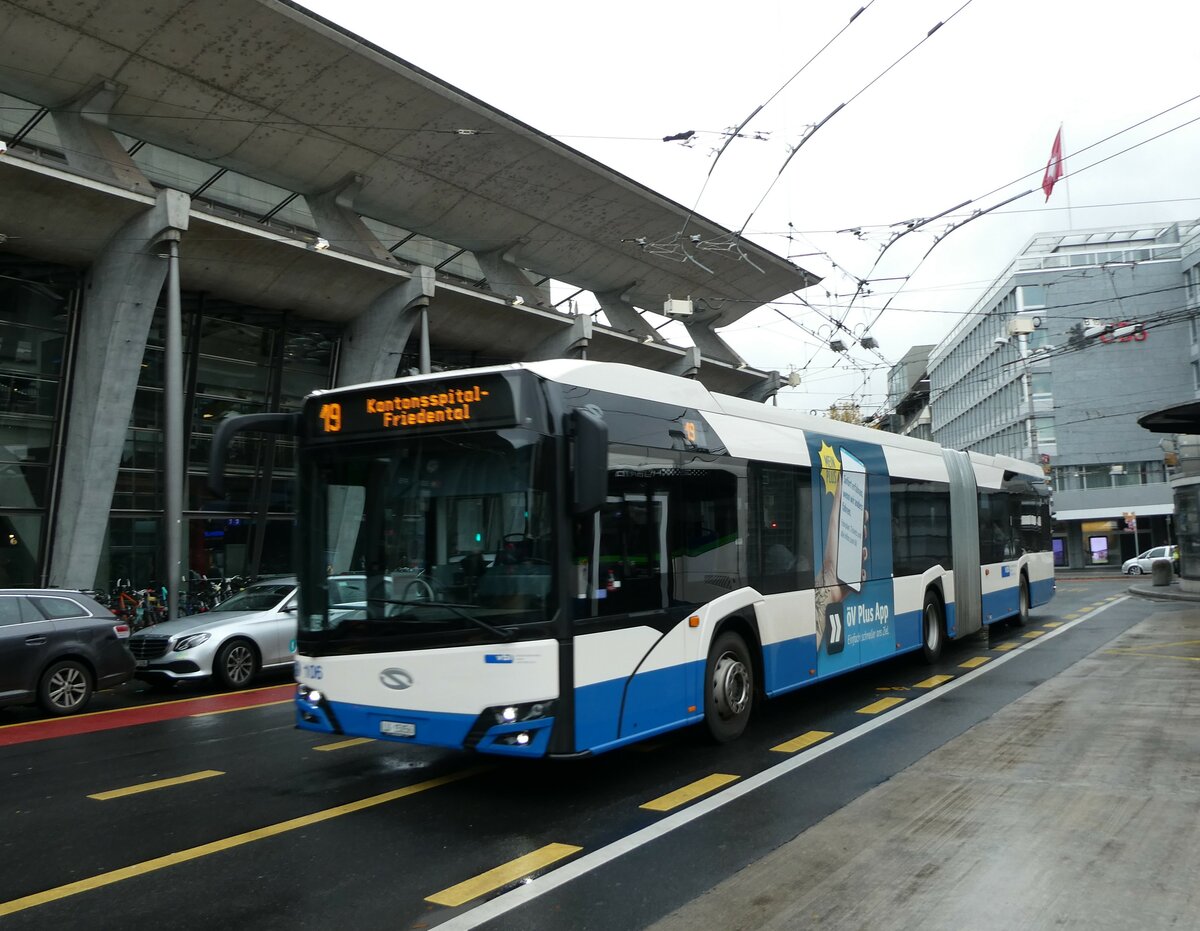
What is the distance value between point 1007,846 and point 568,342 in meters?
24.8

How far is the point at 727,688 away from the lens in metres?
7.93

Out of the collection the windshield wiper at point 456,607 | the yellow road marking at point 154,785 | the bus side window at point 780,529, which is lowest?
the yellow road marking at point 154,785

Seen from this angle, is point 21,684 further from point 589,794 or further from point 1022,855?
point 1022,855

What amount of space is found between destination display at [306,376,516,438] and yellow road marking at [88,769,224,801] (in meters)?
2.85

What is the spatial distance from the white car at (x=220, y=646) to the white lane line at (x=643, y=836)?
711cm

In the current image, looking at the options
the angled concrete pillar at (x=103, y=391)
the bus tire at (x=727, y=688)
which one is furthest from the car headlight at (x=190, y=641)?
the angled concrete pillar at (x=103, y=391)

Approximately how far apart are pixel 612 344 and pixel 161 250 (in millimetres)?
15275

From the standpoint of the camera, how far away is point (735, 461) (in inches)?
325

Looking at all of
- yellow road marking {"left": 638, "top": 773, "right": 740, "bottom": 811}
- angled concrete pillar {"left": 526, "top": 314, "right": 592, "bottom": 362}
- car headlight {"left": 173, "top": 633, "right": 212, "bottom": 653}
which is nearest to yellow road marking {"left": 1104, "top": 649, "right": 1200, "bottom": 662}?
yellow road marking {"left": 638, "top": 773, "right": 740, "bottom": 811}

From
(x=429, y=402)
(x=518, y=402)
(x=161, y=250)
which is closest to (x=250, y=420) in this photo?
(x=429, y=402)

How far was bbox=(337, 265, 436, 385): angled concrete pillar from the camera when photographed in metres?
24.2

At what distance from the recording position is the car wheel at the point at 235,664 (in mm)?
12523

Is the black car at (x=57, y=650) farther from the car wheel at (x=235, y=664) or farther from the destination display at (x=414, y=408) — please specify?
the destination display at (x=414, y=408)

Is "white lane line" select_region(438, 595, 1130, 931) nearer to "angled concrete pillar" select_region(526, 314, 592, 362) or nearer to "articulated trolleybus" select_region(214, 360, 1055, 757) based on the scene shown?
"articulated trolleybus" select_region(214, 360, 1055, 757)
